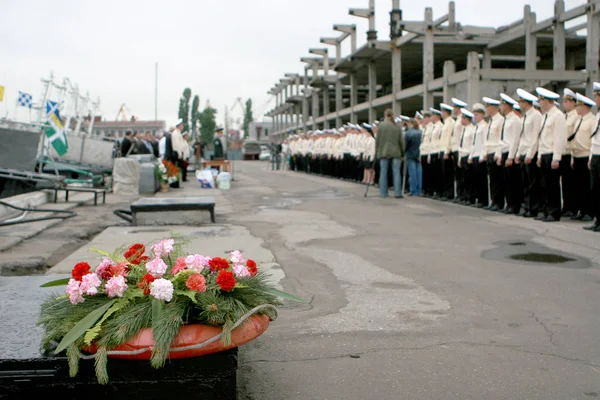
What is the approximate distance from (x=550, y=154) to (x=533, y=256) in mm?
4230

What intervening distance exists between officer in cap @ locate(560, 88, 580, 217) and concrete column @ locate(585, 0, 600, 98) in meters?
9.93

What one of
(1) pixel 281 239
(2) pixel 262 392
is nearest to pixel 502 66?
(1) pixel 281 239

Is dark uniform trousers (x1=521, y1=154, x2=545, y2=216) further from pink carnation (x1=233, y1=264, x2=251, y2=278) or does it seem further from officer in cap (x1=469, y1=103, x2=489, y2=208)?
pink carnation (x1=233, y1=264, x2=251, y2=278)

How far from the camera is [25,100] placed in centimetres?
2456

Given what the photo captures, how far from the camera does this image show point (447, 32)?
27.2 meters

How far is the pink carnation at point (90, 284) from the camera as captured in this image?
2.94 meters

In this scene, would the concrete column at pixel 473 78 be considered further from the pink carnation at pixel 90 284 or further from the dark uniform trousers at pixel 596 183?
the pink carnation at pixel 90 284

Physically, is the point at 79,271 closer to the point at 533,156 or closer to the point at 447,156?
the point at 533,156

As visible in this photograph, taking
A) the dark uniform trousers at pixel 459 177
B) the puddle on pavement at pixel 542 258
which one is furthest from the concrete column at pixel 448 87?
the puddle on pavement at pixel 542 258

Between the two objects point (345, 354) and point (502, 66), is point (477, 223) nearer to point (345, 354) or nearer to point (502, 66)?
point (345, 354)

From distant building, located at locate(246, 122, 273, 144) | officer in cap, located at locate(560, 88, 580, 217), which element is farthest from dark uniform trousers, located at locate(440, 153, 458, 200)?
distant building, located at locate(246, 122, 273, 144)

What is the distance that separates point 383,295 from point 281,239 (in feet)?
12.1

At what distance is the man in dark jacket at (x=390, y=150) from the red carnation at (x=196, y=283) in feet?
48.5

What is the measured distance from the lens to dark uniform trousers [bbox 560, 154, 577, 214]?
1137 centimetres
